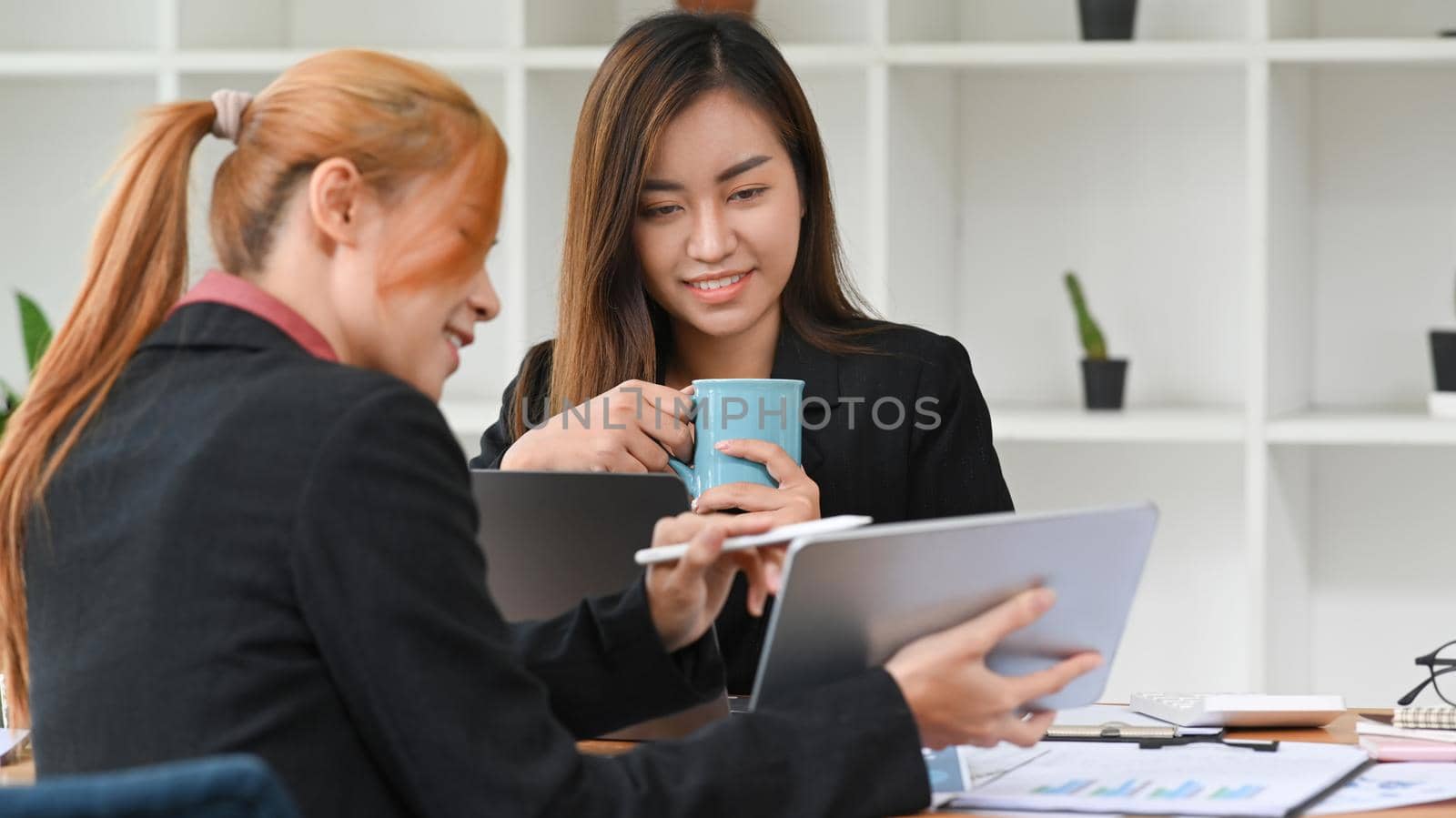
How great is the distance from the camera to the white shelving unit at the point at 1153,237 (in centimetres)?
268

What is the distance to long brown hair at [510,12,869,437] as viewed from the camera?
180 centimetres

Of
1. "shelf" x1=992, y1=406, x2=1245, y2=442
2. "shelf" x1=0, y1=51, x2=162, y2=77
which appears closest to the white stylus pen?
"shelf" x1=992, y1=406, x2=1245, y2=442

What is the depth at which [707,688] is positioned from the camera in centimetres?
130

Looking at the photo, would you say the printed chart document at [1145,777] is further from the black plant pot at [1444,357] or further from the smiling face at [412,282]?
the black plant pot at [1444,357]

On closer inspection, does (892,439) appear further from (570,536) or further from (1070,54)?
(1070,54)

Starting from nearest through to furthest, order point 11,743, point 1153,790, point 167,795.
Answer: point 167,795, point 1153,790, point 11,743

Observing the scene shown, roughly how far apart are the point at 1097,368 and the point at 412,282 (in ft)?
6.26

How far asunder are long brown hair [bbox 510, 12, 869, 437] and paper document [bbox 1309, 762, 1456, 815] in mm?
829

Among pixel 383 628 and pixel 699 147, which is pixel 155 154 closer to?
pixel 383 628

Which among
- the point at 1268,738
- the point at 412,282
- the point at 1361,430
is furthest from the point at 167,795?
the point at 1361,430

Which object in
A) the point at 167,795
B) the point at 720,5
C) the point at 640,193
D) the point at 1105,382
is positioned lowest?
the point at 1105,382

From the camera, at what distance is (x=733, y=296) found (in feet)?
5.97

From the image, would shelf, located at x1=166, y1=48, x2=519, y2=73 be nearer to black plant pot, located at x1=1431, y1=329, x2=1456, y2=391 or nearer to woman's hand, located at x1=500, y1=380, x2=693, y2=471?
woman's hand, located at x1=500, y1=380, x2=693, y2=471

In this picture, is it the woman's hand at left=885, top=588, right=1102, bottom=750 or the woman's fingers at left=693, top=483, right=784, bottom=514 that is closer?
the woman's hand at left=885, top=588, right=1102, bottom=750
